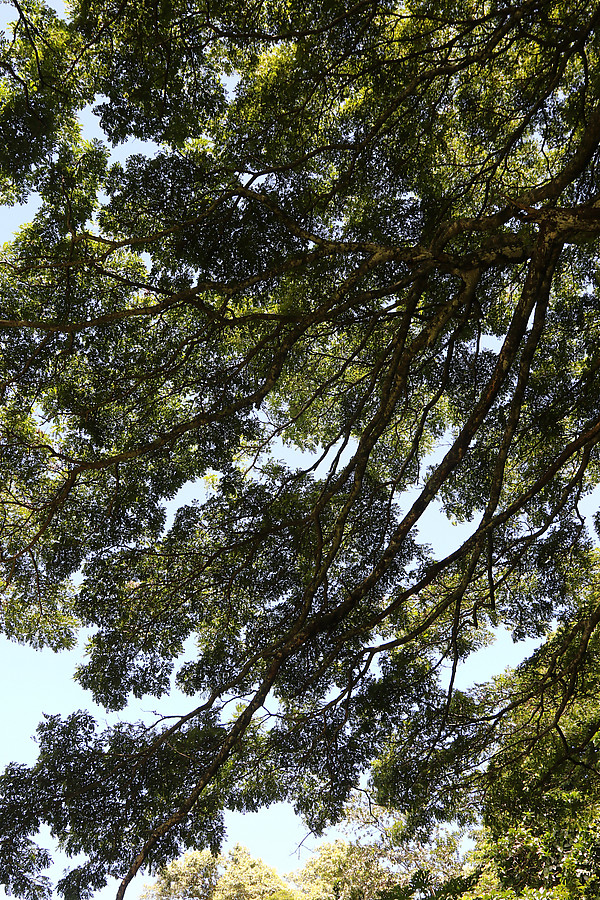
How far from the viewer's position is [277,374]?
4148 millimetres

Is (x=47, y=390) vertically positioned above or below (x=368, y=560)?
above

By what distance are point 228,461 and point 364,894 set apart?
826 cm

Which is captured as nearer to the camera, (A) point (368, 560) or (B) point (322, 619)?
(B) point (322, 619)

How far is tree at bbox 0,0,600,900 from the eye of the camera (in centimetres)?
404

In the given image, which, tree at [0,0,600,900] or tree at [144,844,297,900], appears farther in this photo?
tree at [144,844,297,900]

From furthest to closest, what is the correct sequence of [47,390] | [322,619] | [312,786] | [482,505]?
[482,505]
[47,390]
[312,786]
[322,619]

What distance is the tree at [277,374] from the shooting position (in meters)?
4.04

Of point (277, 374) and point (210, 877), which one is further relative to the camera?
point (210, 877)

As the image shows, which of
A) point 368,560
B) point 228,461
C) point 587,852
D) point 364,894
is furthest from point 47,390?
point 364,894

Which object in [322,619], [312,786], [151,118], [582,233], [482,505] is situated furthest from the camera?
[482,505]

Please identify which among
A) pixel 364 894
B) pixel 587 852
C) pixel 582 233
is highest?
pixel 582 233

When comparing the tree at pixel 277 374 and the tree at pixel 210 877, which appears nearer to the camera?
the tree at pixel 277 374

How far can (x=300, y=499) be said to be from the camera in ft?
17.8

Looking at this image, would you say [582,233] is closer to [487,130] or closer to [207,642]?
[487,130]
